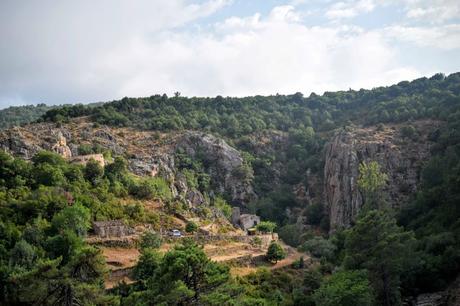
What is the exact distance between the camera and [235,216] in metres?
54.8

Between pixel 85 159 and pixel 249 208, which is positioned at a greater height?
pixel 85 159

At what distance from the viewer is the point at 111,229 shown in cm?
3444

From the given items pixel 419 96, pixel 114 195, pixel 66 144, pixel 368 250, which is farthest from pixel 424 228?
pixel 419 96

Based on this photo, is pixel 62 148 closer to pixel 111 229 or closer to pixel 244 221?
pixel 111 229

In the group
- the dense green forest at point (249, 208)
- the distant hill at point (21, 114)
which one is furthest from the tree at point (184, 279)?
the distant hill at point (21, 114)

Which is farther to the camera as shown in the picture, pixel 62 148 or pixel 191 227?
pixel 62 148

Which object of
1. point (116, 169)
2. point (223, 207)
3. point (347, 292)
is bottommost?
point (347, 292)

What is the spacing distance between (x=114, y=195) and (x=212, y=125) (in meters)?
34.6

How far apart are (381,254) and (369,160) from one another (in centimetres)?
3449

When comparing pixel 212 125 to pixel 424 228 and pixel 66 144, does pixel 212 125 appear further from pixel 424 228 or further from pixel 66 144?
pixel 424 228

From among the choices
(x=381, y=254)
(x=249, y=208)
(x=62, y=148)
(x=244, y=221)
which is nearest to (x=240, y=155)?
(x=249, y=208)

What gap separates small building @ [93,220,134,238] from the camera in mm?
34062

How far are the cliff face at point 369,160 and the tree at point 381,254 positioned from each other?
26.7 meters

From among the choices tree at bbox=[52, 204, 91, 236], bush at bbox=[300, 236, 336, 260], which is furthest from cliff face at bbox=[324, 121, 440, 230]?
tree at bbox=[52, 204, 91, 236]
